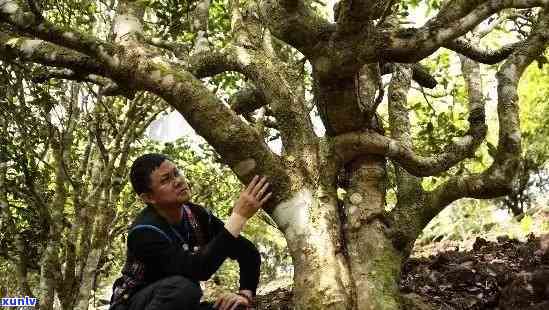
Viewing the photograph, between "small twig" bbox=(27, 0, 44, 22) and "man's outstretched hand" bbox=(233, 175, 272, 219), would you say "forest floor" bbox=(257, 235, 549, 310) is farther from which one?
"small twig" bbox=(27, 0, 44, 22)

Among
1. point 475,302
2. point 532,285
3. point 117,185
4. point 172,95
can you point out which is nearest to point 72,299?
point 117,185

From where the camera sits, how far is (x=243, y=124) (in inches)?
173

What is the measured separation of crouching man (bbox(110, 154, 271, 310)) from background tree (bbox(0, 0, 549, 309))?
1.44 ft

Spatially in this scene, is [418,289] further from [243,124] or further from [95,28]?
[95,28]

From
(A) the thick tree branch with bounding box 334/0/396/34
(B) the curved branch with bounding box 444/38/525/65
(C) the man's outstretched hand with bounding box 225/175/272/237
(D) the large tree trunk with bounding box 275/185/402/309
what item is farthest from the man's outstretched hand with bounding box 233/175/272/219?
(B) the curved branch with bounding box 444/38/525/65

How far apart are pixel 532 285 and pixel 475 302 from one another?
0.65 metres

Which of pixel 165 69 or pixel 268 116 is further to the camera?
pixel 268 116

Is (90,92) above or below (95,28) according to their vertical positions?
below

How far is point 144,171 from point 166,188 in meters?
0.21

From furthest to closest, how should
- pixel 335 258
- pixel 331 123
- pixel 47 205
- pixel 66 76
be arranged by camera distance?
pixel 47 205
pixel 66 76
pixel 331 123
pixel 335 258

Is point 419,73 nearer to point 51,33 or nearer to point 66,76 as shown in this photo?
point 66,76

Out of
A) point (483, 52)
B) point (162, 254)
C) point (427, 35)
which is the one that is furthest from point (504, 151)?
point (162, 254)

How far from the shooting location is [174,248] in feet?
11.7

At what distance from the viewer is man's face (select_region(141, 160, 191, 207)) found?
384 centimetres
